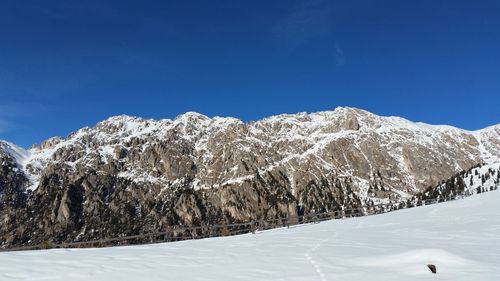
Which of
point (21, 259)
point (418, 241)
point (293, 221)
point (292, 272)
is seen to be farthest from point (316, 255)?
point (293, 221)

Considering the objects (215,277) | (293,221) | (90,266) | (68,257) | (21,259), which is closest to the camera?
(215,277)

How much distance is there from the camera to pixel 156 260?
16750 millimetres

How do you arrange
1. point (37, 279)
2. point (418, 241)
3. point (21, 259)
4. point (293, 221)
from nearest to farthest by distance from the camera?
point (37, 279) → point (21, 259) → point (418, 241) → point (293, 221)

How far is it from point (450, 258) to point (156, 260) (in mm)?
9898

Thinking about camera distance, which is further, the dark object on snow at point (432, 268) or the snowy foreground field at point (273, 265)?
the dark object on snow at point (432, 268)

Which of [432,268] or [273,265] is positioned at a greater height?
[273,265]

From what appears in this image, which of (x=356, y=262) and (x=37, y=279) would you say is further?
(x=356, y=262)

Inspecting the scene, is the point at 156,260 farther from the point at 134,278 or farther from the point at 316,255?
the point at 316,255

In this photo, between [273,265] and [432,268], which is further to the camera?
[273,265]

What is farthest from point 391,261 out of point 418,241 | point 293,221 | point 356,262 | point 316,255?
point 293,221

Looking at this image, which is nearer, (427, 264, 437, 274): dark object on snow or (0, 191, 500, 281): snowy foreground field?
(0, 191, 500, 281): snowy foreground field

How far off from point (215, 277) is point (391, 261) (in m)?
6.44

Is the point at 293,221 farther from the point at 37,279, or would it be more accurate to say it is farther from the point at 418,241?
the point at 37,279

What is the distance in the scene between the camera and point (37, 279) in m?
12.2
